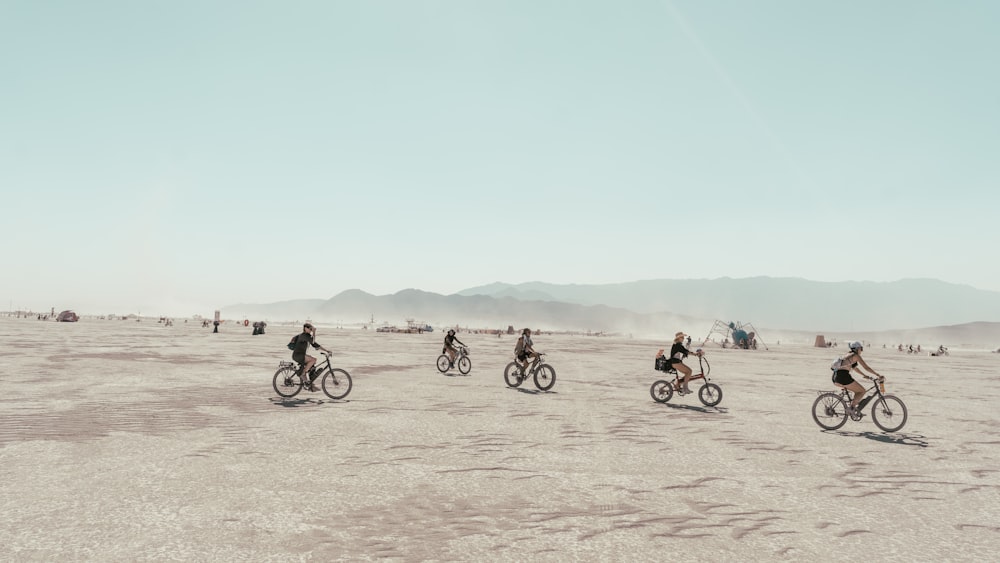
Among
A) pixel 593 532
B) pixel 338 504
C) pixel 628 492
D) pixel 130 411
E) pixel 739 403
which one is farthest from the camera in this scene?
pixel 739 403

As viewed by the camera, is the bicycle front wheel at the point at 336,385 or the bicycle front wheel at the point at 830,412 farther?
the bicycle front wheel at the point at 336,385

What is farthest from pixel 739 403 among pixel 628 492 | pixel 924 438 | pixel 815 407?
pixel 628 492

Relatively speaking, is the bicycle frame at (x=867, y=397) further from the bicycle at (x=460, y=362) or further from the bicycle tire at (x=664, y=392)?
the bicycle at (x=460, y=362)

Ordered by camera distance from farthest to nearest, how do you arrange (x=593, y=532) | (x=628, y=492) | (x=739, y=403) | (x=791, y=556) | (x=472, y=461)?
(x=739, y=403)
(x=472, y=461)
(x=628, y=492)
(x=593, y=532)
(x=791, y=556)

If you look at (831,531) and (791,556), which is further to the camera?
(831,531)

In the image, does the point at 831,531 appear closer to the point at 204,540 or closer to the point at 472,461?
the point at 472,461

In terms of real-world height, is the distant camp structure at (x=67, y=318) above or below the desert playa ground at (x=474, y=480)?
above

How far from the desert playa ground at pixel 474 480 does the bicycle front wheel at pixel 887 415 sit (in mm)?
397

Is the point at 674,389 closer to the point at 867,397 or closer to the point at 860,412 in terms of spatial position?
the point at 860,412

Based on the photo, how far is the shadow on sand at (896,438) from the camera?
1219cm

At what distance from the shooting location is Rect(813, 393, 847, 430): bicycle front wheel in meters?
13.3

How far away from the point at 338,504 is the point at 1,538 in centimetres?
343

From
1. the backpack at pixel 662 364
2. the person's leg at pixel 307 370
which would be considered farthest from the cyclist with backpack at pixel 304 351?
Answer: the backpack at pixel 662 364

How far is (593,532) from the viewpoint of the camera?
6.52m
